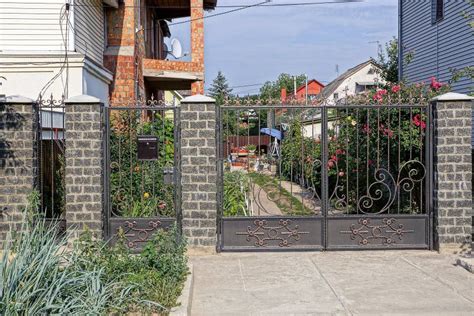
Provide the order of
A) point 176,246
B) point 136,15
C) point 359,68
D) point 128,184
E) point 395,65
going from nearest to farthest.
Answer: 1. point 176,246
2. point 128,184
3. point 136,15
4. point 395,65
5. point 359,68

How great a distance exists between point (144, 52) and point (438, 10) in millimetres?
10139

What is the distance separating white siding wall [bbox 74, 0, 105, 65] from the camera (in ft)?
47.3

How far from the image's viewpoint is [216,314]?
238 inches

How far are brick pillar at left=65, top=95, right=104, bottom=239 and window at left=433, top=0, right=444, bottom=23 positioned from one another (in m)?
12.4

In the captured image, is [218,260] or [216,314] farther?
[218,260]

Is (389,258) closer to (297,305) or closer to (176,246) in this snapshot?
(297,305)

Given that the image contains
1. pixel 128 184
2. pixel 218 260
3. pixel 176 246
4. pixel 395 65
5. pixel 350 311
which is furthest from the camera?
pixel 395 65

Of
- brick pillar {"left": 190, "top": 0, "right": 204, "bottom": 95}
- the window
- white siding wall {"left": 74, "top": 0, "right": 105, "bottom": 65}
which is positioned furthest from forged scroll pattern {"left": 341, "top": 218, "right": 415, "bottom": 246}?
brick pillar {"left": 190, "top": 0, "right": 204, "bottom": 95}

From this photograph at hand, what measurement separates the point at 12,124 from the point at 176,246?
132 inches

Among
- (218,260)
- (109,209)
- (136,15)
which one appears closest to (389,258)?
(218,260)

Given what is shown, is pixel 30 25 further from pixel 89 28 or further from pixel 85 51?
pixel 89 28

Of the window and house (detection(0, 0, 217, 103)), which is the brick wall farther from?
the window

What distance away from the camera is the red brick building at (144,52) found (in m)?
18.0

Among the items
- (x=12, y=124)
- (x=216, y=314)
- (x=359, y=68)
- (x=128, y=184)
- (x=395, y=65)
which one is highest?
(x=359, y=68)
